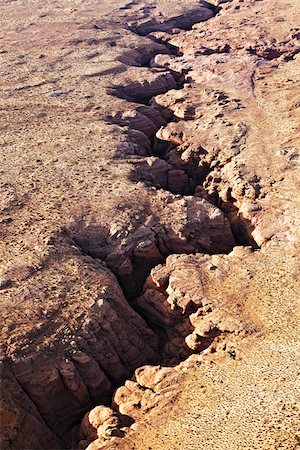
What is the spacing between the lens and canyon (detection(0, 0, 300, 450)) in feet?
59.0

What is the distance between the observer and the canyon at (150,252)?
708 inches

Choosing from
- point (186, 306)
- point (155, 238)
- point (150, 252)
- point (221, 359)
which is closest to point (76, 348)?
point (186, 306)

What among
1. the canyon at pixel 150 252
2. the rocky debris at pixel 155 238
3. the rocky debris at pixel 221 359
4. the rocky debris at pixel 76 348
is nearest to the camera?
the rocky debris at pixel 221 359

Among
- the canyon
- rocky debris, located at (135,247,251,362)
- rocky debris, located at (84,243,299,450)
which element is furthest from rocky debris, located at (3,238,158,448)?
rocky debris, located at (84,243,299,450)

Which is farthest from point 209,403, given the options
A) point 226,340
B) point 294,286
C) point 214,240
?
point 214,240

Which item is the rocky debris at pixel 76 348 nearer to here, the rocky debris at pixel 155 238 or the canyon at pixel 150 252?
the canyon at pixel 150 252

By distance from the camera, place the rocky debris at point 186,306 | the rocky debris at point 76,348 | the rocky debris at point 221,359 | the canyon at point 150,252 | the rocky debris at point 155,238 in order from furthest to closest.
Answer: the rocky debris at point 155,238 → the rocky debris at point 186,306 → the rocky debris at point 76,348 → the canyon at point 150,252 → the rocky debris at point 221,359

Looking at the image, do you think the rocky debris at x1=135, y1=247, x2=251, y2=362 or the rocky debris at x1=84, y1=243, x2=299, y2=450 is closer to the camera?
the rocky debris at x1=84, y1=243, x2=299, y2=450

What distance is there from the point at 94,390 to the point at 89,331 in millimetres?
2345

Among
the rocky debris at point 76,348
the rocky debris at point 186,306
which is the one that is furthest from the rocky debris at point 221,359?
the rocky debris at point 76,348

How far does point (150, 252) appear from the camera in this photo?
25641mm

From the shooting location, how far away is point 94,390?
2039 centimetres

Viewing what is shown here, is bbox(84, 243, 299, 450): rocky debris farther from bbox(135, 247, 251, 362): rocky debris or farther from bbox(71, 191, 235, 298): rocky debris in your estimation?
bbox(71, 191, 235, 298): rocky debris

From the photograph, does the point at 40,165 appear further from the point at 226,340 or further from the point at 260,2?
the point at 260,2
